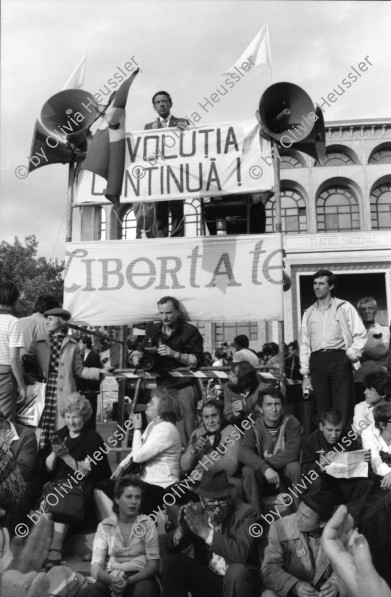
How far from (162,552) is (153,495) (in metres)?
0.59

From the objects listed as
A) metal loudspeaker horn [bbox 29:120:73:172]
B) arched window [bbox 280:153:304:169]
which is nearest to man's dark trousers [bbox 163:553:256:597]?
metal loudspeaker horn [bbox 29:120:73:172]

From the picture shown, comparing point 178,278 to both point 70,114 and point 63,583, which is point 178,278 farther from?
point 63,583

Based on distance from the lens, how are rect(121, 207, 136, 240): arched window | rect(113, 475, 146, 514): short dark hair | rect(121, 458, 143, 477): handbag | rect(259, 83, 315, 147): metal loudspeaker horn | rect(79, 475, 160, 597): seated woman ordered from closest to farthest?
1. rect(79, 475, 160, 597): seated woman
2. rect(113, 475, 146, 514): short dark hair
3. rect(121, 458, 143, 477): handbag
4. rect(259, 83, 315, 147): metal loudspeaker horn
5. rect(121, 207, 136, 240): arched window

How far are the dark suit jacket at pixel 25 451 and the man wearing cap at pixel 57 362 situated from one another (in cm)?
62

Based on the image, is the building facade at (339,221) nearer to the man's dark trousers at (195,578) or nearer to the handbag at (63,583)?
the man's dark trousers at (195,578)

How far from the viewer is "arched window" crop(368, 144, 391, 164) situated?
34500mm

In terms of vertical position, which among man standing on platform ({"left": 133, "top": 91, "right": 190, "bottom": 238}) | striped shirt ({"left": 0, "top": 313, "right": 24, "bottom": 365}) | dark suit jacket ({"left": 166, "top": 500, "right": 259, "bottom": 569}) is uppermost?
man standing on platform ({"left": 133, "top": 91, "right": 190, "bottom": 238})

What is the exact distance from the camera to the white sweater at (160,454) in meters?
5.11

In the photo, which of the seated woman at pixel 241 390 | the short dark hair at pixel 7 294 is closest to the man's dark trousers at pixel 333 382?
the seated woman at pixel 241 390

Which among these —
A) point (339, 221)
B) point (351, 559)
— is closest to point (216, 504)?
Answer: point (351, 559)

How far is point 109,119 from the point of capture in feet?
22.8

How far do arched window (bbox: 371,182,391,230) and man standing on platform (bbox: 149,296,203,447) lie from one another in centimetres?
2849

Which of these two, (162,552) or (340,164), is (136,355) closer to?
(162,552)

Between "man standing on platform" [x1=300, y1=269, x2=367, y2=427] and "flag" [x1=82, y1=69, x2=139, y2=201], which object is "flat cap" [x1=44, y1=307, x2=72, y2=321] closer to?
"flag" [x1=82, y1=69, x2=139, y2=201]
